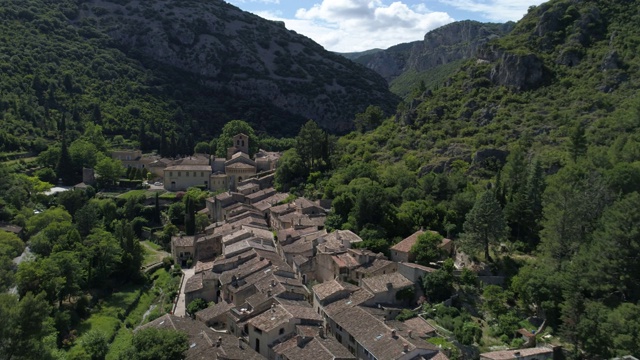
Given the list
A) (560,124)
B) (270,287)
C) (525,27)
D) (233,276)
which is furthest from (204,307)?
(525,27)

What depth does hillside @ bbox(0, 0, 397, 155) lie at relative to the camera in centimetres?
10306

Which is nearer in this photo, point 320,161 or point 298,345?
point 298,345

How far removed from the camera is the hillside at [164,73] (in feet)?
338

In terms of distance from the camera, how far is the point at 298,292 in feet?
134

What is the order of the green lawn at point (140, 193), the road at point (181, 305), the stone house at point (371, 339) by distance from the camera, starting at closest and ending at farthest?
1. the stone house at point (371, 339)
2. the road at point (181, 305)
3. the green lawn at point (140, 193)

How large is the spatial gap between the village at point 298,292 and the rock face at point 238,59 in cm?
9194

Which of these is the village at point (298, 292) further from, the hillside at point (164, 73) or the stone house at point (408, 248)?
the hillside at point (164, 73)

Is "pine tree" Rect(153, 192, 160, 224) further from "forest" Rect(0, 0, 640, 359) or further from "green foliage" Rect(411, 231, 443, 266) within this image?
"green foliage" Rect(411, 231, 443, 266)

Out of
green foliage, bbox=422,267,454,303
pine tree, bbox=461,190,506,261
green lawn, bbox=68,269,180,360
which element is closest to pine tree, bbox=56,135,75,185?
green lawn, bbox=68,269,180,360

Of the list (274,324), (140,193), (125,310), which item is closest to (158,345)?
(274,324)

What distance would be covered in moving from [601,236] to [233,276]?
2755 centimetres

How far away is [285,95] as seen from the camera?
151875 mm

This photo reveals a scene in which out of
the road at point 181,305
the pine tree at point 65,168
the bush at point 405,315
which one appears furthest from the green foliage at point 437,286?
the pine tree at point 65,168

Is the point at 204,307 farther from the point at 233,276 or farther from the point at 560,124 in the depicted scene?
the point at 560,124
